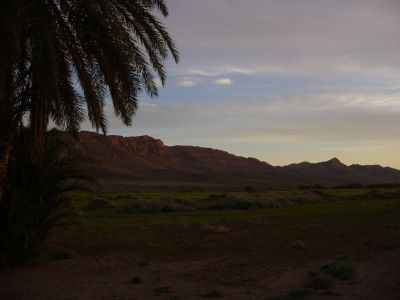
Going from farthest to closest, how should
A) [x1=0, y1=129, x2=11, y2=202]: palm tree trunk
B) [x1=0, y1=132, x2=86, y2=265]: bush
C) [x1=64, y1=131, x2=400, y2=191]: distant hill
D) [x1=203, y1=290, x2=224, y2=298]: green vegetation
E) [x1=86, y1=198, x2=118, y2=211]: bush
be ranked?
[x1=64, y1=131, x2=400, y2=191]: distant hill
[x1=86, y1=198, x2=118, y2=211]: bush
[x1=0, y1=132, x2=86, y2=265]: bush
[x1=0, y1=129, x2=11, y2=202]: palm tree trunk
[x1=203, y1=290, x2=224, y2=298]: green vegetation

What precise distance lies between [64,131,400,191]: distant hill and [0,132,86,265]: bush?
3771 inches

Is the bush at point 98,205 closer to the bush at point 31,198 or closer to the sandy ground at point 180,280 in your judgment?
the sandy ground at point 180,280

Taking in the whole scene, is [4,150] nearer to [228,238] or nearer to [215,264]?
[215,264]

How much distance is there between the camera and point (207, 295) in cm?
1095

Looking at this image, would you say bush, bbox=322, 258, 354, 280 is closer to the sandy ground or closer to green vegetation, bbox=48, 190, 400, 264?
the sandy ground

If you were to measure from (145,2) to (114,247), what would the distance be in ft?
28.6

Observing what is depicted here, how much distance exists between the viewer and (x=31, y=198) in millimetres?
14211

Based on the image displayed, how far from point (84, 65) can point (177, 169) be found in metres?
145

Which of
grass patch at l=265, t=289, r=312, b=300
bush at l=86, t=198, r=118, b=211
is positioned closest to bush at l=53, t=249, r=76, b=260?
grass patch at l=265, t=289, r=312, b=300

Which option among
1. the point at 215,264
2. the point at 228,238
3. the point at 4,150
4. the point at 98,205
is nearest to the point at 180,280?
the point at 215,264

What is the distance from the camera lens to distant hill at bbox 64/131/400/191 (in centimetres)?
13225

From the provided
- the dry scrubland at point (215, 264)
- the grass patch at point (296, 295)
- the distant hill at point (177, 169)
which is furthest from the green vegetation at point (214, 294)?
the distant hill at point (177, 169)

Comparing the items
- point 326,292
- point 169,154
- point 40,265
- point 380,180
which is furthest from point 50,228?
point 380,180

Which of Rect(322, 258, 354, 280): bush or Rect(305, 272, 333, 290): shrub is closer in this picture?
Rect(305, 272, 333, 290): shrub
